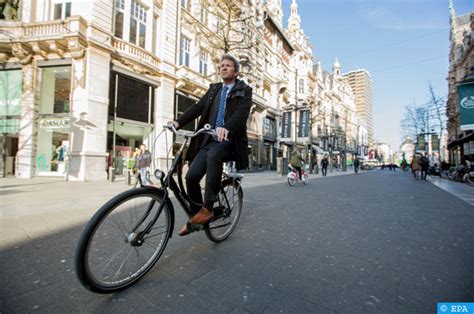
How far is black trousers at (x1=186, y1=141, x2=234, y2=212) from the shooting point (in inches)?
94.2

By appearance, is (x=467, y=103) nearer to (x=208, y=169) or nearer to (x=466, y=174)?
(x=466, y=174)

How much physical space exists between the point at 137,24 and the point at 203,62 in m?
6.60

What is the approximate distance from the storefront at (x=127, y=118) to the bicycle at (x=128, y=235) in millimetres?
12116

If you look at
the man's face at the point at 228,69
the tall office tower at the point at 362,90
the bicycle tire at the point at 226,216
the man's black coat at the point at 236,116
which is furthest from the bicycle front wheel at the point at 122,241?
the tall office tower at the point at 362,90

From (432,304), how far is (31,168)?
15.3 meters

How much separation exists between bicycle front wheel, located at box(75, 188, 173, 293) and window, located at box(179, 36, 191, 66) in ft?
58.6

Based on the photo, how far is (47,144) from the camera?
12156 millimetres

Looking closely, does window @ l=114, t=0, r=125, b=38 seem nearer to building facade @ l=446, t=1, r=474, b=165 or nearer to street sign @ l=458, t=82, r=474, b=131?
street sign @ l=458, t=82, r=474, b=131

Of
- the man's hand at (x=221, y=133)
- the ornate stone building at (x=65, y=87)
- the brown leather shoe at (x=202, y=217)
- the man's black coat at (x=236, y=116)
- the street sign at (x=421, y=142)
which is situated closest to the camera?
the man's hand at (x=221, y=133)

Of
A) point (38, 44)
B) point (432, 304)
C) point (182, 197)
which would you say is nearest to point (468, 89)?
point (432, 304)

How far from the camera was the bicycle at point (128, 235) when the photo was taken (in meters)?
1.67

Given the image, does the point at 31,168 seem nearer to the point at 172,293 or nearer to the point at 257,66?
the point at 172,293

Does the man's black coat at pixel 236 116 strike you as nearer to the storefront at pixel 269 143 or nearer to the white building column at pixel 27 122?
the white building column at pixel 27 122

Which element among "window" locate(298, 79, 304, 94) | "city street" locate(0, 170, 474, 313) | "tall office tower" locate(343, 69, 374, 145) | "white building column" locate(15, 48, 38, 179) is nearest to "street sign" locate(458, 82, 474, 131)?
"city street" locate(0, 170, 474, 313)
